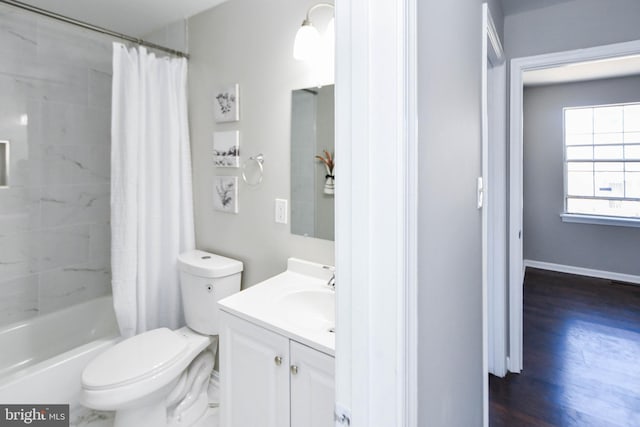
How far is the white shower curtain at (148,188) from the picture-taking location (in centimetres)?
187

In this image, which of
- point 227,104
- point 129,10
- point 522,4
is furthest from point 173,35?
point 522,4

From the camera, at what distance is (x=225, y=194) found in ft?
6.70

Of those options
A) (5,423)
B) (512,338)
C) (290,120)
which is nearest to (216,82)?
(290,120)

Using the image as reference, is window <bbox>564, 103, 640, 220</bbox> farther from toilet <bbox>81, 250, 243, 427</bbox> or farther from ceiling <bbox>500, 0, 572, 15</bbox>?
toilet <bbox>81, 250, 243, 427</bbox>

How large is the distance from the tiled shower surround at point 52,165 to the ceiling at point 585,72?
3.71 meters

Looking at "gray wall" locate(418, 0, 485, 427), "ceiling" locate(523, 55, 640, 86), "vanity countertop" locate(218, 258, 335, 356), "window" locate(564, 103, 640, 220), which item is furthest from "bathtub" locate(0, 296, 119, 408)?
"window" locate(564, 103, 640, 220)

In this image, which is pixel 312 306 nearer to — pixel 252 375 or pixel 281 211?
pixel 252 375

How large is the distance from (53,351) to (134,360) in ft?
3.46

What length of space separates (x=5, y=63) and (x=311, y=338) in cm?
235

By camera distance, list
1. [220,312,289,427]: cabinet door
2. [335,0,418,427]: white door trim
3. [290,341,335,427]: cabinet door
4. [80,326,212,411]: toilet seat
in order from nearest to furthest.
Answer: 1. [335,0,418,427]: white door trim
2. [290,341,335,427]: cabinet door
3. [220,312,289,427]: cabinet door
4. [80,326,212,411]: toilet seat

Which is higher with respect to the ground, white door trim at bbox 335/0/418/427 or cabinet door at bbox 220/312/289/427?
white door trim at bbox 335/0/418/427

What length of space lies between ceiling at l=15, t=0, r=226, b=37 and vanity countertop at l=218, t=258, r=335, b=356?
1628mm

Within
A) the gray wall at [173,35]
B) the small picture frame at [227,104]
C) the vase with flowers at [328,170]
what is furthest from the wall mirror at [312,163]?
the gray wall at [173,35]

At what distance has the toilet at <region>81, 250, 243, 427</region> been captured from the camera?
1.44m
